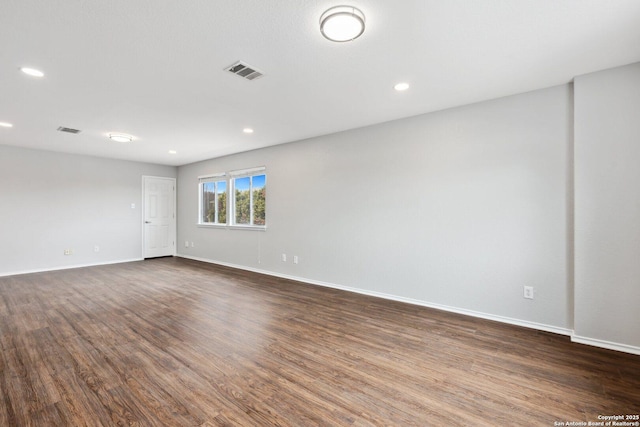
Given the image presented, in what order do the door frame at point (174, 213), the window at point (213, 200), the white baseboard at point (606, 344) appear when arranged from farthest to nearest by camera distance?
the door frame at point (174, 213), the window at point (213, 200), the white baseboard at point (606, 344)

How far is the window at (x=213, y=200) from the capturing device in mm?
6656

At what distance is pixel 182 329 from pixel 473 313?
3.22 meters

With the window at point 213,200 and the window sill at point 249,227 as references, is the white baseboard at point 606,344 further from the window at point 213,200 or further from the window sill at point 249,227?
the window at point 213,200

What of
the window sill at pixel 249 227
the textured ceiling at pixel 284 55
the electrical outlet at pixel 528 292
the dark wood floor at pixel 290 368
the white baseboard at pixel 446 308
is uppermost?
the textured ceiling at pixel 284 55

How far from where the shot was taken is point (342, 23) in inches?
72.6

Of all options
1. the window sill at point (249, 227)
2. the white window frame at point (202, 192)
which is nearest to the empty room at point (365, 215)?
the window sill at point (249, 227)

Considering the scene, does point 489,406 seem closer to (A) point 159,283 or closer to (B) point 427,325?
(B) point 427,325

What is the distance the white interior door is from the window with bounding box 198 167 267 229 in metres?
1.14

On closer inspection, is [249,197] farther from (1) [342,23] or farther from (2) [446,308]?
(1) [342,23]

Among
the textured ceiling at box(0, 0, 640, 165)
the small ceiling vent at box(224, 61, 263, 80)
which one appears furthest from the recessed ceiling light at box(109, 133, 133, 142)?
the small ceiling vent at box(224, 61, 263, 80)

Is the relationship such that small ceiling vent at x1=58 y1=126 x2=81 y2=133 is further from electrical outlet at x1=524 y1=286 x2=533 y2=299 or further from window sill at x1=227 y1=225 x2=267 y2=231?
electrical outlet at x1=524 y1=286 x2=533 y2=299

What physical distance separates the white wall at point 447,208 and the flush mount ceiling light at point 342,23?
2.05 m

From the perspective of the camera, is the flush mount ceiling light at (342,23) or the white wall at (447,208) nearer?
the flush mount ceiling light at (342,23)

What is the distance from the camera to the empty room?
5.95 ft
